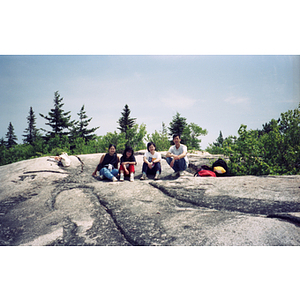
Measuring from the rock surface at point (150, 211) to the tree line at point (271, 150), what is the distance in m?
1.14

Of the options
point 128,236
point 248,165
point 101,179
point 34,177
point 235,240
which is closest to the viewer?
point 235,240

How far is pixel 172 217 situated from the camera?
9.92 ft

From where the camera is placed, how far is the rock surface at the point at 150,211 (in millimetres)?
2559

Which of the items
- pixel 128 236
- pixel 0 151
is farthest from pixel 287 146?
pixel 0 151

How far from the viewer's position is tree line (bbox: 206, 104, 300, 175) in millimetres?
5167

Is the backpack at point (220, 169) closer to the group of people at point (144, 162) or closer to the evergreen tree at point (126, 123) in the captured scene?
the group of people at point (144, 162)

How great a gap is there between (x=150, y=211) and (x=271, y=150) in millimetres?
4114

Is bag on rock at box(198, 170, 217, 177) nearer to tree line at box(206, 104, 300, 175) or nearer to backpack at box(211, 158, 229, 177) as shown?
backpack at box(211, 158, 229, 177)

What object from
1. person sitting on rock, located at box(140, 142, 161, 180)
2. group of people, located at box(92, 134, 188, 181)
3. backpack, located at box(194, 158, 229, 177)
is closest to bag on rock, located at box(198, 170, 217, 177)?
backpack, located at box(194, 158, 229, 177)

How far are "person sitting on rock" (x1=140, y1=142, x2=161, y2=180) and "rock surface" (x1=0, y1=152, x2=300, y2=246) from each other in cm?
86

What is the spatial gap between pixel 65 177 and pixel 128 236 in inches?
118

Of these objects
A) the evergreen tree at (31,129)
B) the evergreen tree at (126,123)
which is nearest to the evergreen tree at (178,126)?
the evergreen tree at (126,123)

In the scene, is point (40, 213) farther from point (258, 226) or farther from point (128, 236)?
point (258, 226)

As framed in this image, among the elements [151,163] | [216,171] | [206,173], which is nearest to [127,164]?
[151,163]
